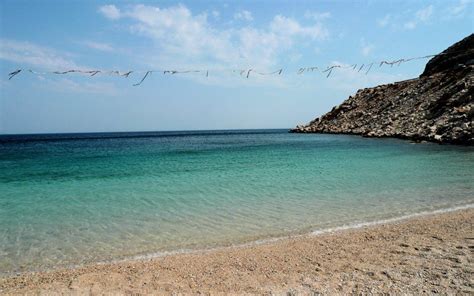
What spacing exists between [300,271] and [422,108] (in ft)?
148

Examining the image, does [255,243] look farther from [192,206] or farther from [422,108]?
[422,108]

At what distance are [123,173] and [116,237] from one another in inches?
481

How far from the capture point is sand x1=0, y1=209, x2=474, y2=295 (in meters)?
5.37

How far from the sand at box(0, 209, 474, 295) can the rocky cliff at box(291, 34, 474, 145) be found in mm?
24671

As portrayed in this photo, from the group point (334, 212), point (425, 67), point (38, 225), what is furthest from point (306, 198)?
point (425, 67)

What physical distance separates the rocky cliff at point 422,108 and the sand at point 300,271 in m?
24.7

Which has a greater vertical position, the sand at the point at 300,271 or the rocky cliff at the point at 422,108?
the rocky cliff at the point at 422,108

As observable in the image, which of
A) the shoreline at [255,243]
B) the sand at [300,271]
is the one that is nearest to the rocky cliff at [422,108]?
the shoreline at [255,243]

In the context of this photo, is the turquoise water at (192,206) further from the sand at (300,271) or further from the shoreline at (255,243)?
the sand at (300,271)

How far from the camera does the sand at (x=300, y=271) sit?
537 centimetres

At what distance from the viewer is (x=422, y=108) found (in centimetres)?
4450

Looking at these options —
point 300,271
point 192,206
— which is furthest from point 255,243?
point 192,206

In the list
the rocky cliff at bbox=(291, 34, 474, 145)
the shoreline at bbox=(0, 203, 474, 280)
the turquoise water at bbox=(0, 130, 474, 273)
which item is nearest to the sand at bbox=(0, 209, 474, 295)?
the shoreline at bbox=(0, 203, 474, 280)

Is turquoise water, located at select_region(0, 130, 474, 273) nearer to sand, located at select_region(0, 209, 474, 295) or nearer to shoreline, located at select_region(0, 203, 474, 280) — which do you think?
shoreline, located at select_region(0, 203, 474, 280)
